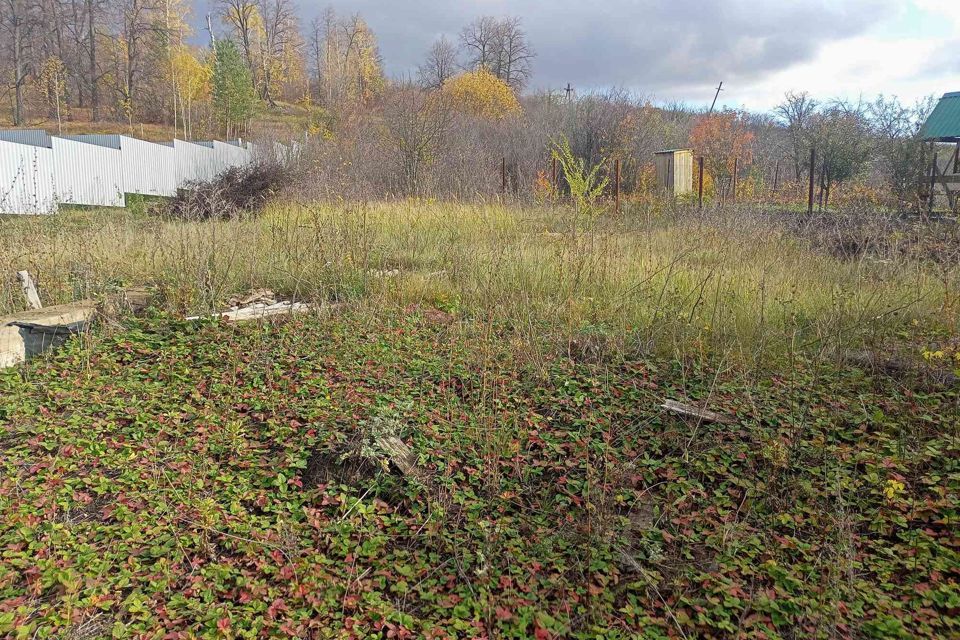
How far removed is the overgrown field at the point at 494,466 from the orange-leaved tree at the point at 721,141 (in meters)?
15.1

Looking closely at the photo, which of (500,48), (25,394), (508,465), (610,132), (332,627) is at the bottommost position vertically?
(332,627)

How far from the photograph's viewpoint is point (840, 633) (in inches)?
81.4

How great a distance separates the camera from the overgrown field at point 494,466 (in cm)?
228

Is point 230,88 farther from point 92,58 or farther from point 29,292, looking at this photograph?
point 29,292

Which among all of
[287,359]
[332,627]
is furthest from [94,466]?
[332,627]

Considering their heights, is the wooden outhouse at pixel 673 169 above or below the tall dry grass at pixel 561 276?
above

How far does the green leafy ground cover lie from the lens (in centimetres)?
224

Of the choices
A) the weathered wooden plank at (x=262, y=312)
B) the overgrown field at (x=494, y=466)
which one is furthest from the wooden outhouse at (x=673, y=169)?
the weathered wooden plank at (x=262, y=312)

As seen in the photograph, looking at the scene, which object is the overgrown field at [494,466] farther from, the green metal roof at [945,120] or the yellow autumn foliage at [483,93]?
the yellow autumn foliage at [483,93]

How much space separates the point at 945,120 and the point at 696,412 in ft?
56.5

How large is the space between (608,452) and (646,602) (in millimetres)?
934

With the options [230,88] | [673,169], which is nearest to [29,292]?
[673,169]

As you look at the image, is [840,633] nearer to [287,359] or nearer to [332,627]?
[332,627]

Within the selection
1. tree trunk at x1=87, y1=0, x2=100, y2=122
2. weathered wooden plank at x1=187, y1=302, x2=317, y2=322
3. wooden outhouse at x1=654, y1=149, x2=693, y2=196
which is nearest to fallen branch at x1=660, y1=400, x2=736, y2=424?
weathered wooden plank at x1=187, y1=302, x2=317, y2=322
